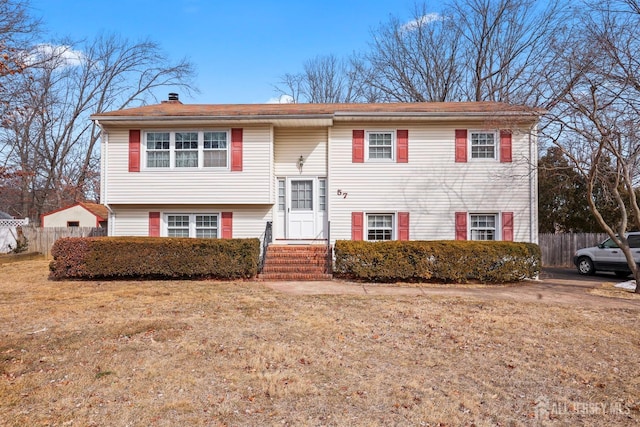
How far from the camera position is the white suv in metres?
13.2

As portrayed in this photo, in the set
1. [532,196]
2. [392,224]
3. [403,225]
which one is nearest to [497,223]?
[532,196]

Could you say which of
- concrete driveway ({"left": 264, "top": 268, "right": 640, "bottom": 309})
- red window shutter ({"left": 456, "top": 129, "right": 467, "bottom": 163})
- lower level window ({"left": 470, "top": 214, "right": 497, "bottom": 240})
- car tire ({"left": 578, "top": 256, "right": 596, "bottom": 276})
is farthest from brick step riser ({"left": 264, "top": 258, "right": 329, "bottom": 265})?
car tire ({"left": 578, "top": 256, "right": 596, "bottom": 276})

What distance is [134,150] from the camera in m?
12.9

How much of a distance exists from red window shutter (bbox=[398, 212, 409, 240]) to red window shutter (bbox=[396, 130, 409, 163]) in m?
1.74

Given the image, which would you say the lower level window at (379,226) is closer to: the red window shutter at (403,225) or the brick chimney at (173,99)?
the red window shutter at (403,225)

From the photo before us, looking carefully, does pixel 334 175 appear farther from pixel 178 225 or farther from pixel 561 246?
pixel 561 246

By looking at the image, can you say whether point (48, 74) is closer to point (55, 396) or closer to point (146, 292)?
point (146, 292)

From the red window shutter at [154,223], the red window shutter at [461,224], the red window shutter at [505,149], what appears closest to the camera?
the red window shutter at [505,149]

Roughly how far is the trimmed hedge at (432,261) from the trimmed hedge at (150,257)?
2.77 metres

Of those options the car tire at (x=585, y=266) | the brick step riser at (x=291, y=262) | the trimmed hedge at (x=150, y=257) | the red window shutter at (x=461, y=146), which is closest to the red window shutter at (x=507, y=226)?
the red window shutter at (x=461, y=146)

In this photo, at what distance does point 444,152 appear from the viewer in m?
13.0

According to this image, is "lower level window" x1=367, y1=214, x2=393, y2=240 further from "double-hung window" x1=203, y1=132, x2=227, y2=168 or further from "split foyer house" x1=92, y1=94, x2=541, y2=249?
"double-hung window" x1=203, y1=132, x2=227, y2=168

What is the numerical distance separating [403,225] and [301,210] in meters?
3.36

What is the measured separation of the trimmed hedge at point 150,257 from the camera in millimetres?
10430
